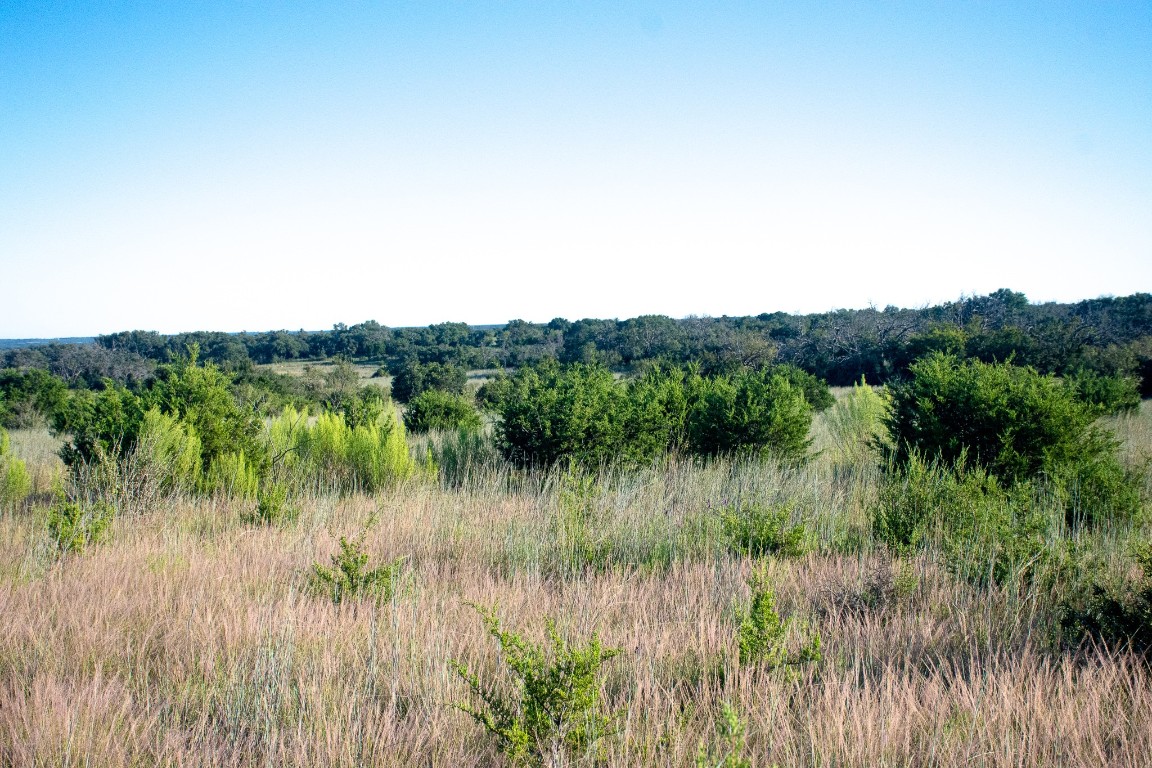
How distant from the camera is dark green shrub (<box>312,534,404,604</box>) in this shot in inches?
166

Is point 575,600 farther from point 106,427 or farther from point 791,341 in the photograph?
point 791,341

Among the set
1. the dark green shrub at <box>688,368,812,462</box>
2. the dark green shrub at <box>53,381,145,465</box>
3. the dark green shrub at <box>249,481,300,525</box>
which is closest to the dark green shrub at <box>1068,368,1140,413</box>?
the dark green shrub at <box>688,368,812,462</box>

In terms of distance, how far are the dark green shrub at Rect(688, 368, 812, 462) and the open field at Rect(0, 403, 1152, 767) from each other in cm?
391

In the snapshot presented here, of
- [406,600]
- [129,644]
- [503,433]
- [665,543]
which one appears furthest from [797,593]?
[503,433]

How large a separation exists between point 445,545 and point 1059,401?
707cm

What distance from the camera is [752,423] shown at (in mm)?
9656

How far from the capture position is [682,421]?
1050 centimetres

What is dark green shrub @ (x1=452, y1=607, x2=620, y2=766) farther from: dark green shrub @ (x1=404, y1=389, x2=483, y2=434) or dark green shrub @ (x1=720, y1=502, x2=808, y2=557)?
dark green shrub @ (x1=404, y1=389, x2=483, y2=434)

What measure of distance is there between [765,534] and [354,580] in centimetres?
313

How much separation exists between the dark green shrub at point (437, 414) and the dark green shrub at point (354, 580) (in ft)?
35.1

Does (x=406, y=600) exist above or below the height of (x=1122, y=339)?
below

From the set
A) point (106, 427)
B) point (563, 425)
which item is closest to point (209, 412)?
point (106, 427)

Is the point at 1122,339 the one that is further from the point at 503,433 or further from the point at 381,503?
the point at 381,503

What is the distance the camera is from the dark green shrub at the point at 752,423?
9.59m
